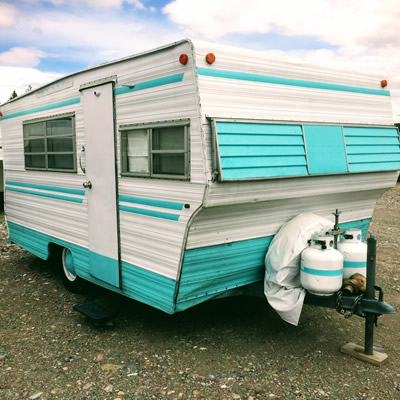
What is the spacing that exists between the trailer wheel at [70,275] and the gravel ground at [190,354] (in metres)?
0.17

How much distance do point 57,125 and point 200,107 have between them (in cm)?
290

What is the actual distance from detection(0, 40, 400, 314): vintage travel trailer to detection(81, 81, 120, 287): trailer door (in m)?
0.02

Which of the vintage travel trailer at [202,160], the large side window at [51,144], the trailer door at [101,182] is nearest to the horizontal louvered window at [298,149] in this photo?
the vintage travel trailer at [202,160]

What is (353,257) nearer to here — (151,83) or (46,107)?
(151,83)

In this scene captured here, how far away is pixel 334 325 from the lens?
477cm

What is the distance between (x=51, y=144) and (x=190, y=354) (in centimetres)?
343

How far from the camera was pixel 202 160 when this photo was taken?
3551 mm

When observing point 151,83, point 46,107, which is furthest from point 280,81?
point 46,107

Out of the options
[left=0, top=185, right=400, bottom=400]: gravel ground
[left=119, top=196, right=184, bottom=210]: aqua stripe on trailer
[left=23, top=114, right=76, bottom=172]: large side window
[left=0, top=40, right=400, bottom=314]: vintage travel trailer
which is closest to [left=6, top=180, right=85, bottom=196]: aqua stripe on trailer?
[left=0, top=40, right=400, bottom=314]: vintage travel trailer

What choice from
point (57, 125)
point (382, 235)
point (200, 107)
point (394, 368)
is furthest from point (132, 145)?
point (382, 235)

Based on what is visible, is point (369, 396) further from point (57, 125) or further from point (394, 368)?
point (57, 125)

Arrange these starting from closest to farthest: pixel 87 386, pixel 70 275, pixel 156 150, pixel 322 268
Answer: pixel 87 386, pixel 322 268, pixel 156 150, pixel 70 275

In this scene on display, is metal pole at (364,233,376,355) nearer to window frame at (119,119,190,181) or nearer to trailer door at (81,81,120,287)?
window frame at (119,119,190,181)

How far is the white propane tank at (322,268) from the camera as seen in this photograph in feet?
12.6
